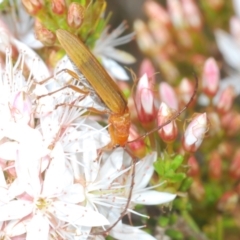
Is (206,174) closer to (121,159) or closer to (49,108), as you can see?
(121,159)

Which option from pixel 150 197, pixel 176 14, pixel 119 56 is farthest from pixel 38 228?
pixel 176 14

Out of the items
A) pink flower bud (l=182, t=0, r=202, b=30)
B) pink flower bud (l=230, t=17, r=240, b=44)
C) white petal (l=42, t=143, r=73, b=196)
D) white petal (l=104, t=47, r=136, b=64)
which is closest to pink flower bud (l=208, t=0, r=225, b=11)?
pink flower bud (l=182, t=0, r=202, b=30)

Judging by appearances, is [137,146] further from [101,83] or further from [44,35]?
[44,35]

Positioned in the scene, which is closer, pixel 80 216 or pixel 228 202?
pixel 80 216

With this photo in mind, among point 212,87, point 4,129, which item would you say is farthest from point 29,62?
point 212,87

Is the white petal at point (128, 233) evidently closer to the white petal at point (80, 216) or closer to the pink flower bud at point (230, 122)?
the white petal at point (80, 216)

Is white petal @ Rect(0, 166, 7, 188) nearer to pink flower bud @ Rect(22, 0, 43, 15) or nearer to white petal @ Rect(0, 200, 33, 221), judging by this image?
white petal @ Rect(0, 200, 33, 221)

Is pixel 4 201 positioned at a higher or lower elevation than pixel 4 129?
lower
